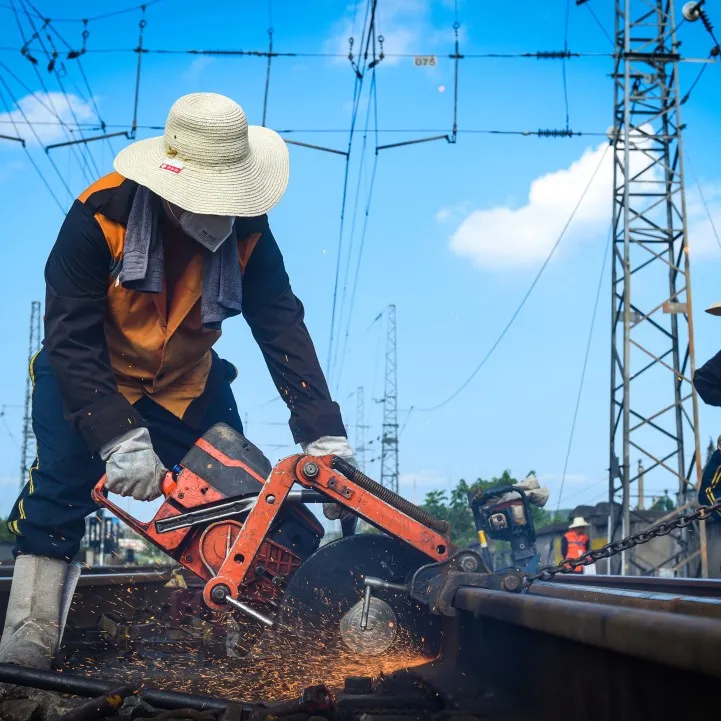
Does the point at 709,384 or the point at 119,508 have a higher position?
the point at 709,384

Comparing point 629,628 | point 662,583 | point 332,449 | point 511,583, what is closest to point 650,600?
point 511,583

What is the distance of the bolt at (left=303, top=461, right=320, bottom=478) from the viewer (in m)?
3.11

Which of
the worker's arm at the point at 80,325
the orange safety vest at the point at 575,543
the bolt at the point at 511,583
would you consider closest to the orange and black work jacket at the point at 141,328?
the worker's arm at the point at 80,325

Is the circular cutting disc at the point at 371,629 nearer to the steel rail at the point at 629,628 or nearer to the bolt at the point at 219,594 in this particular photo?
the bolt at the point at 219,594

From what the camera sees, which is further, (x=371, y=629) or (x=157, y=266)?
(x=157, y=266)

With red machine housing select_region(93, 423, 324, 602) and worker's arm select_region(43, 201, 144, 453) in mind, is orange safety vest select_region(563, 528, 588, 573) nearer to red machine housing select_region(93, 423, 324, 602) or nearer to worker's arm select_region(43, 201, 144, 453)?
red machine housing select_region(93, 423, 324, 602)

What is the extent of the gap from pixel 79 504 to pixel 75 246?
92 cm

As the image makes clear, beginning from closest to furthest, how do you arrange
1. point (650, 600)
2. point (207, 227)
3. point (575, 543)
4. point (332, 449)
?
point (650, 600)
point (207, 227)
point (332, 449)
point (575, 543)

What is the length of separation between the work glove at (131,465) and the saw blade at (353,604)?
0.60 meters

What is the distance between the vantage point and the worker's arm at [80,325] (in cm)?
313

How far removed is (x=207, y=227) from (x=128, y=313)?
448 mm

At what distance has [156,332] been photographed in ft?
11.2

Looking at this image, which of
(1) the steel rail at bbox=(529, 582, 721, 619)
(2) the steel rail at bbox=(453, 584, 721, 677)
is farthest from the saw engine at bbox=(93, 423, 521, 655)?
(2) the steel rail at bbox=(453, 584, 721, 677)

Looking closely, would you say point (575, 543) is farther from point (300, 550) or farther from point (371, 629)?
point (371, 629)
